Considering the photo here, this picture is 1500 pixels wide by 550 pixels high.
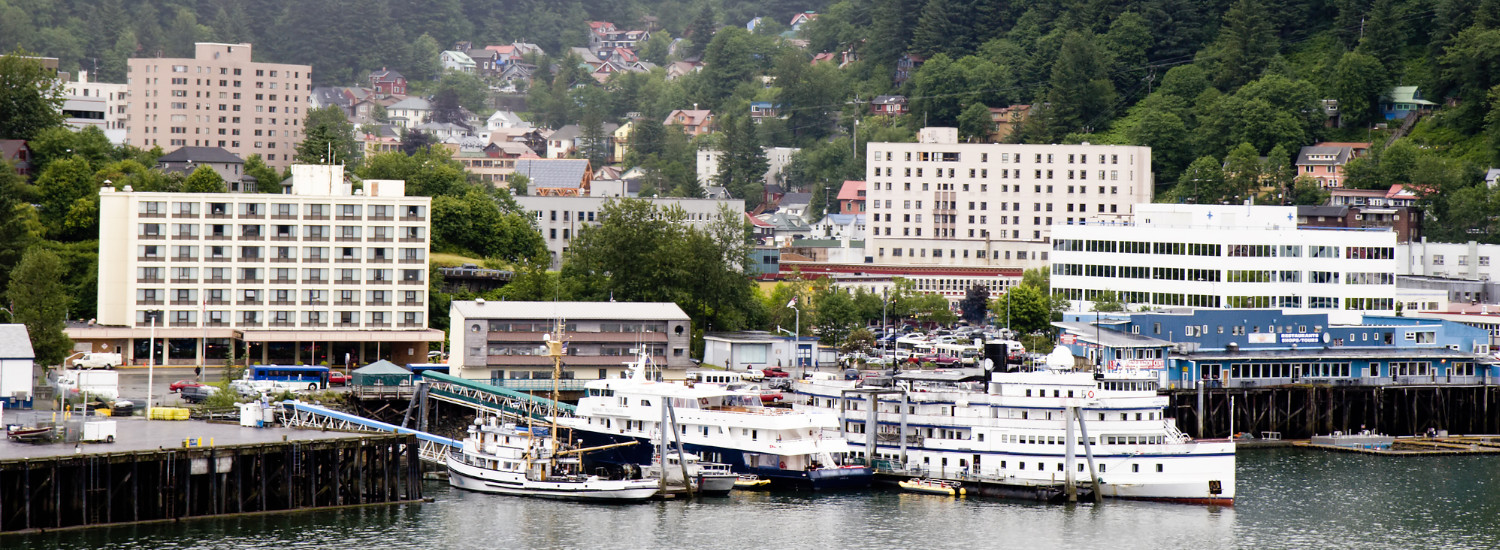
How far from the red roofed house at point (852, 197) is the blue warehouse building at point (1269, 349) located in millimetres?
93991

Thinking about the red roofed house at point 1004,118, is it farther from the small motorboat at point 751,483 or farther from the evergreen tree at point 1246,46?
the small motorboat at point 751,483

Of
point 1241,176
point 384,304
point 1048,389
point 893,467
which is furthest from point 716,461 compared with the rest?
point 1241,176

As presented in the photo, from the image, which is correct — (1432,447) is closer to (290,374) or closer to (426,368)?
(426,368)

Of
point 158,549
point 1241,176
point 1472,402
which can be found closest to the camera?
point 158,549

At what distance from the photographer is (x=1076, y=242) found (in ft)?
394

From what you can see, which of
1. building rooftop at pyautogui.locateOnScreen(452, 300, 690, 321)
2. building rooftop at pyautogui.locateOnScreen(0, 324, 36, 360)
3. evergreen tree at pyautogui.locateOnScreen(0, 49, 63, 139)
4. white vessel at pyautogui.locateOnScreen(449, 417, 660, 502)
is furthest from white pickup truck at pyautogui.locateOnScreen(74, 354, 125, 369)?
evergreen tree at pyautogui.locateOnScreen(0, 49, 63, 139)

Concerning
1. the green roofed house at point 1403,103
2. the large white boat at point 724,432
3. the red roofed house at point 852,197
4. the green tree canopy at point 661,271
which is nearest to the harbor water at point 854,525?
the large white boat at point 724,432

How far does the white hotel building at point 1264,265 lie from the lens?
113750 millimetres

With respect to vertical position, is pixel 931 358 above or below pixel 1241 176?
below

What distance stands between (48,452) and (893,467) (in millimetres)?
31713

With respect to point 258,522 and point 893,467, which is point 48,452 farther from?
point 893,467

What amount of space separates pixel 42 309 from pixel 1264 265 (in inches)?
2624

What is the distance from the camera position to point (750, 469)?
247 feet

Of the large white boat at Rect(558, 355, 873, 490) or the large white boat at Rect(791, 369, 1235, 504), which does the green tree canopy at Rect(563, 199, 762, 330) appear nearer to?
the large white boat at Rect(558, 355, 873, 490)
